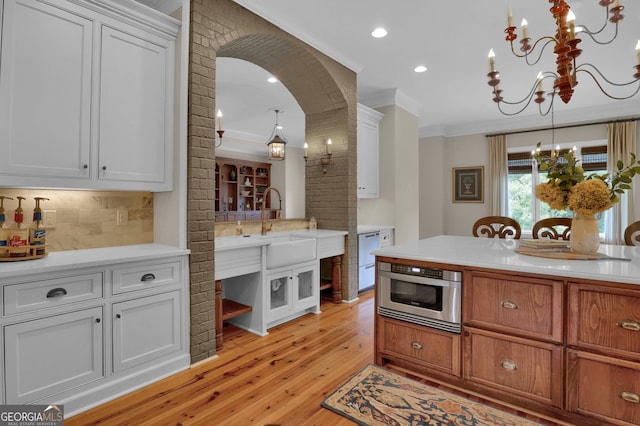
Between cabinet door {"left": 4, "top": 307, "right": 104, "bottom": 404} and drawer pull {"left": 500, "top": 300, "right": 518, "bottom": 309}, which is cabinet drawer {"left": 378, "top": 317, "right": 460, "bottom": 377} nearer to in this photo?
drawer pull {"left": 500, "top": 300, "right": 518, "bottom": 309}

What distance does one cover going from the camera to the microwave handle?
6.77 feet

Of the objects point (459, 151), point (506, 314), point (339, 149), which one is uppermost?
point (459, 151)

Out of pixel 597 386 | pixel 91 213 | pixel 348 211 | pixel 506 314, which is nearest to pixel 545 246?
pixel 506 314

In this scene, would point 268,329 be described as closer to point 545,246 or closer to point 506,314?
point 506,314

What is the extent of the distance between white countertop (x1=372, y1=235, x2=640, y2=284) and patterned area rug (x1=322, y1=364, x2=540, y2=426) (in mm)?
817

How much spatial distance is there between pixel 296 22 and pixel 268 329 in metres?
2.92

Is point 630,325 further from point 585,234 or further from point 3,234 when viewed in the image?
point 3,234

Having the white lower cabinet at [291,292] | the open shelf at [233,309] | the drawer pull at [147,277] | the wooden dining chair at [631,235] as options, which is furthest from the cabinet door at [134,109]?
the wooden dining chair at [631,235]

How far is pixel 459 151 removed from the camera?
7.25 m

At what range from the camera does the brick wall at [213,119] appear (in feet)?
8.04

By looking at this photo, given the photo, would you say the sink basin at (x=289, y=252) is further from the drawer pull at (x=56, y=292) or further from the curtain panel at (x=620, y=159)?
the curtain panel at (x=620, y=159)

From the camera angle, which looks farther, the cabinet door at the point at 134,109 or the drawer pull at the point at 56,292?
the cabinet door at the point at 134,109

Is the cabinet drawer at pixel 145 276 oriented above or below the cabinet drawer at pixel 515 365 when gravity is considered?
above

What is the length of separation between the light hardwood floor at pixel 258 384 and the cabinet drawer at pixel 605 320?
4.33 feet
